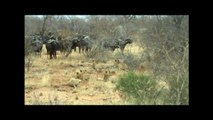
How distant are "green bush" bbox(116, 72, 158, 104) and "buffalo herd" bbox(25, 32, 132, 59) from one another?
34 centimetres

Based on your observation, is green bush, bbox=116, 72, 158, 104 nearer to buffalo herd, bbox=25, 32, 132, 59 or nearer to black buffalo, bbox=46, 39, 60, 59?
buffalo herd, bbox=25, 32, 132, 59

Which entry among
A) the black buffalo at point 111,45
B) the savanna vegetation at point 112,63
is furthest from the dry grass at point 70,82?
the black buffalo at point 111,45

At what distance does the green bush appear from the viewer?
193 inches

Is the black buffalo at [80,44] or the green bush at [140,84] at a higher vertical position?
the black buffalo at [80,44]

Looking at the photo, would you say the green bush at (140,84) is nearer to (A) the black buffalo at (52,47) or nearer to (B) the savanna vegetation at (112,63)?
(B) the savanna vegetation at (112,63)

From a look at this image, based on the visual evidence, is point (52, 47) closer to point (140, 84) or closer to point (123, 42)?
point (123, 42)

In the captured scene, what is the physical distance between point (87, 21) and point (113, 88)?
0.82m

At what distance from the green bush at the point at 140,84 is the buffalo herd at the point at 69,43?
0.34 meters

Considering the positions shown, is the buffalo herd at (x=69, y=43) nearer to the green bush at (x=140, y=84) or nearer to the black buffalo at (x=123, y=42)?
the black buffalo at (x=123, y=42)

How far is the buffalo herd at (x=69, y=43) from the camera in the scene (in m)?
4.89
